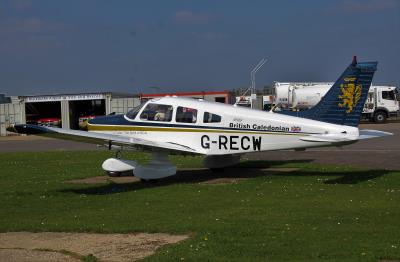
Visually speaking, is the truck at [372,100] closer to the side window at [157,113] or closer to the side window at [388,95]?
the side window at [388,95]

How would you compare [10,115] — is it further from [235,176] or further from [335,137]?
[335,137]

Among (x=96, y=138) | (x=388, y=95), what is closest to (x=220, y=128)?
(x=96, y=138)

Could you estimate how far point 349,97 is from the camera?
14031 millimetres

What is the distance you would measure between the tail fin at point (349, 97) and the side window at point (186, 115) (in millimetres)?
3033

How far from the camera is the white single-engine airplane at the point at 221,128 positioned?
543 inches

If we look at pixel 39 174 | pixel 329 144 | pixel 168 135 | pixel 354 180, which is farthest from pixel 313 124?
pixel 39 174

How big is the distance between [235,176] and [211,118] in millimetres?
1920

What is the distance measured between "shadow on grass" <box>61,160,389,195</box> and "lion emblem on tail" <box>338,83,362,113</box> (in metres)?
1.77

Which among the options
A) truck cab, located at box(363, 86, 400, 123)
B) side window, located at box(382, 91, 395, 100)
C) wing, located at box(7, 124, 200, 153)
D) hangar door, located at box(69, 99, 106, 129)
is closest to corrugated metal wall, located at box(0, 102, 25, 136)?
hangar door, located at box(69, 99, 106, 129)

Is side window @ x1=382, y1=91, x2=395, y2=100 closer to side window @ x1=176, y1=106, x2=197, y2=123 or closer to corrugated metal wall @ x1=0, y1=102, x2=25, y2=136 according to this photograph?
corrugated metal wall @ x1=0, y1=102, x2=25, y2=136

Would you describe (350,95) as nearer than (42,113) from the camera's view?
Yes

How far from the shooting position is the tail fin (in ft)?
45.2

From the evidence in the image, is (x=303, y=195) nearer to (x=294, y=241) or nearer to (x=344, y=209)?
(x=344, y=209)

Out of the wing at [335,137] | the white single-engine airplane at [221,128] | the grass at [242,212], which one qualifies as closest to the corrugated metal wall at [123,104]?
the grass at [242,212]
